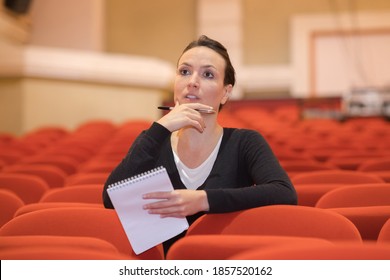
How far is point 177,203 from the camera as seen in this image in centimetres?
127

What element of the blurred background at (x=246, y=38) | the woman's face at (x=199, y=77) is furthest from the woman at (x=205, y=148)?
the blurred background at (x=246, y=38)

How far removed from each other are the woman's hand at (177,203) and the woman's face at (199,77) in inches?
15.7

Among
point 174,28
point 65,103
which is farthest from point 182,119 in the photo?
point 174,28

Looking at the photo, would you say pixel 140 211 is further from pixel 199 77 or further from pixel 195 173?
pixel 199 77

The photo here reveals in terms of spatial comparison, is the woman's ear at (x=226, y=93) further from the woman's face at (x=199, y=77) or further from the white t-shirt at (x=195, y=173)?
the white t-shirt at (x=195, y=173)

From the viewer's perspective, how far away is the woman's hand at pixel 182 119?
1.52m

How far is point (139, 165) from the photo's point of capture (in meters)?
1.52

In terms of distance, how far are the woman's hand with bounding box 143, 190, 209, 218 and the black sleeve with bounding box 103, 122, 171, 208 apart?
0.26 meters

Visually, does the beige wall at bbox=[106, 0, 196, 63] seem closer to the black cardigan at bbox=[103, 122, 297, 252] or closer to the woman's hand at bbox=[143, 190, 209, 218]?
the black cardigan at bbox=[103, 122, 297, 252]

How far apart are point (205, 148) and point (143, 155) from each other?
0.85 ft

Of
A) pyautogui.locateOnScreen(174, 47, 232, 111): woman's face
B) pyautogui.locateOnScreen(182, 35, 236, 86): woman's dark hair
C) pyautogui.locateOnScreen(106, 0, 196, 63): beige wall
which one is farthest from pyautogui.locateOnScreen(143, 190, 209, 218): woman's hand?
pyautogui.locateOnScreen(106, 0, 196, 63): beige wall
